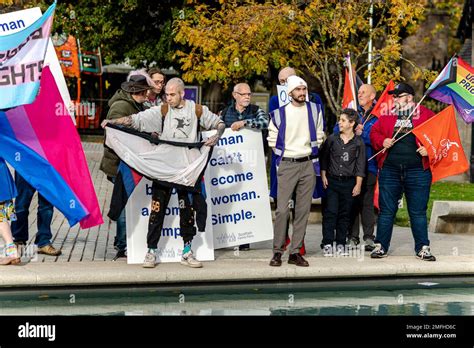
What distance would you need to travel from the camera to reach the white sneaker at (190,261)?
1168 centimetres

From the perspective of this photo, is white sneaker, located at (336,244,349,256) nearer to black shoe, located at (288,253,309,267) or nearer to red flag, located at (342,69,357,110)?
black shoe, located at (288,253,309,267)

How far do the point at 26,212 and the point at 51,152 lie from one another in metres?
0.73

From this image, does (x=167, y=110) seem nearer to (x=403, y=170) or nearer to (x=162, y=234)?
(x=162, y=234)

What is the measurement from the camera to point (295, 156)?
1205cm

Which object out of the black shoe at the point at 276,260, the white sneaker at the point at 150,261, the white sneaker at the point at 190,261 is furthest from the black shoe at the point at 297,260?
the white sneaker at the point at 150,261

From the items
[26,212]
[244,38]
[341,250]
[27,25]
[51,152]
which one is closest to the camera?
[27,25]

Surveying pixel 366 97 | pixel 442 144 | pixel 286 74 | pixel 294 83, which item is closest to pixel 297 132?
pixel 294 83

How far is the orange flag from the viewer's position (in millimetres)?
12562

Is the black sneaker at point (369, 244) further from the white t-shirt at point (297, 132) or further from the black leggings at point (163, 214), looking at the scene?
the black leggings at point (163, 214)

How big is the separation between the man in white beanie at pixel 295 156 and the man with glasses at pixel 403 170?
94 centimetres

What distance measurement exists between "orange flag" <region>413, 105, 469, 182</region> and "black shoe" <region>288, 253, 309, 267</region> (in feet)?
6.14

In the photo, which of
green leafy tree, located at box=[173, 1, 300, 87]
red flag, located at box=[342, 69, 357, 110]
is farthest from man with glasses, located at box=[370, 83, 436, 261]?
green leafy tree, located at box=[173, 1, 300, 87]

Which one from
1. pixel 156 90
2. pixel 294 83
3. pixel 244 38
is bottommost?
pixel 156 90
